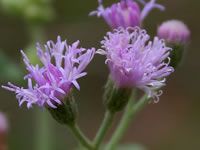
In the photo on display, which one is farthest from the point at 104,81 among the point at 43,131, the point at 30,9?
the point at 43,131

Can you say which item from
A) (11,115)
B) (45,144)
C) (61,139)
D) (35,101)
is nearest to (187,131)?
(61,139)

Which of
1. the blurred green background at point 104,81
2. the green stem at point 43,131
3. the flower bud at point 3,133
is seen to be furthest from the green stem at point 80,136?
the blurred green background at point 104,81

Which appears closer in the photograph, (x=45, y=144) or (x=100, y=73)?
(x=45, y=144)

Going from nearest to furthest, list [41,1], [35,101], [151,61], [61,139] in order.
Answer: [35,101]
[151,61]
[41,1]
[61,139]

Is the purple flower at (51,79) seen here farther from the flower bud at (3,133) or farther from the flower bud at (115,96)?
the flower bud at (3,133)

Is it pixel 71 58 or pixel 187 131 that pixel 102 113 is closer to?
pixel 187 131

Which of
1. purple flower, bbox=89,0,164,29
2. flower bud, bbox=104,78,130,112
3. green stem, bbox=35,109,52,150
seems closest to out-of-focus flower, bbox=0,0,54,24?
green stem, bbox=35,109,52,150

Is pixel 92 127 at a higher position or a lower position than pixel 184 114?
higher
